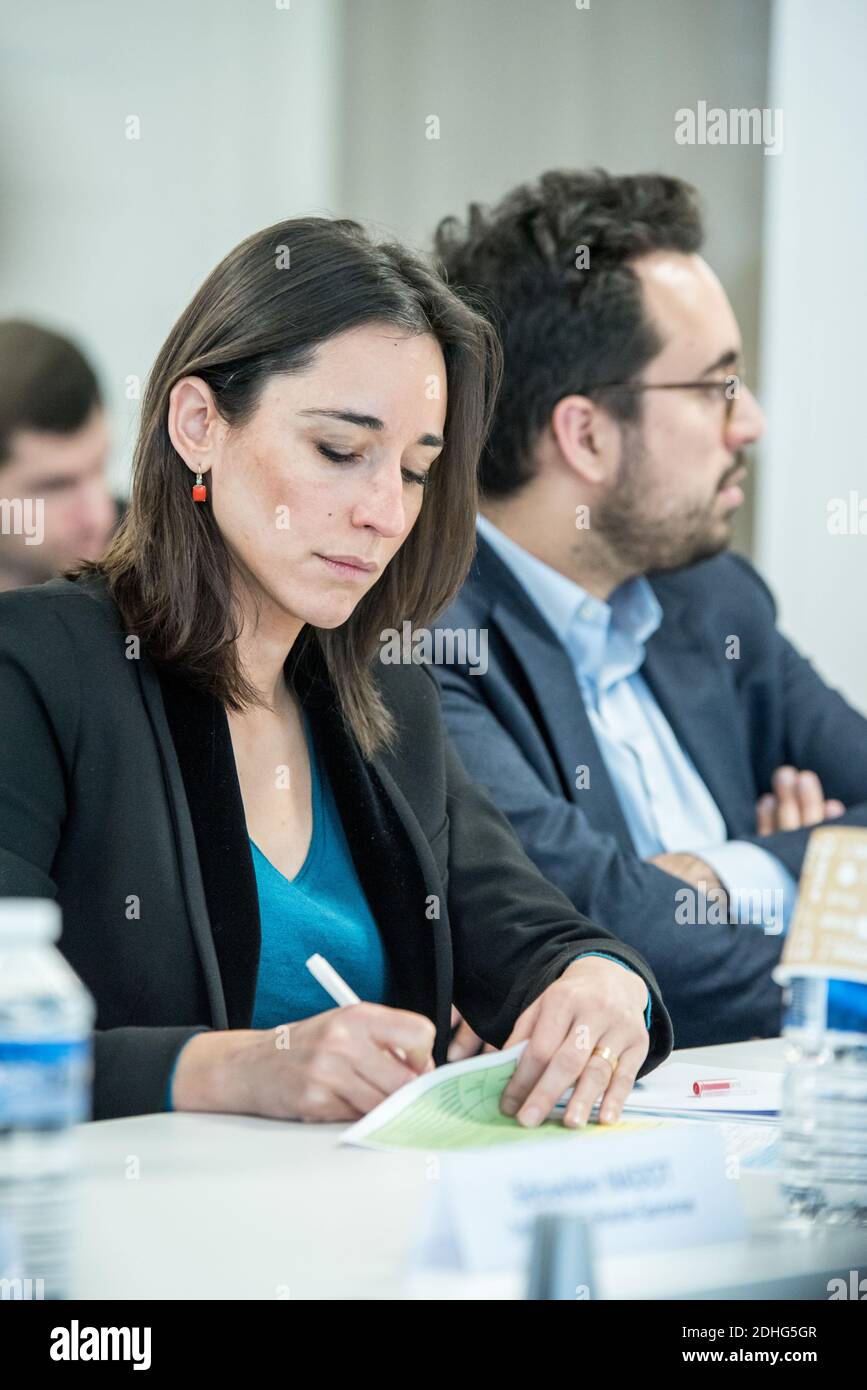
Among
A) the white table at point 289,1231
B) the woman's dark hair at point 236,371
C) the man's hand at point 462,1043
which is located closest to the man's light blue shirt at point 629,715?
the man's hand at point 462,1043

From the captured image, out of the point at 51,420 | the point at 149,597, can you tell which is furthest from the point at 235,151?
the point at 149,597

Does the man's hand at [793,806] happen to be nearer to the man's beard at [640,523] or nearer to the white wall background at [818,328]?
the man's beard at [640,523]

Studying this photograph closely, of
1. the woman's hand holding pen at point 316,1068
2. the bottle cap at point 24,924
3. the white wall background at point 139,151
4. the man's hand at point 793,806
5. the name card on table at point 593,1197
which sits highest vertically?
the white wall background at point 139,151

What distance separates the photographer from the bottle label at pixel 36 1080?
718 mm

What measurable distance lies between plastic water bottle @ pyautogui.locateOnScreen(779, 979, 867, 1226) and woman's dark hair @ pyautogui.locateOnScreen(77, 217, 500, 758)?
81 centimetres

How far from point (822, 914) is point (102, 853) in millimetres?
763

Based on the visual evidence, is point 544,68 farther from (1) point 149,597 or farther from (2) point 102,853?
(2) point 102,853

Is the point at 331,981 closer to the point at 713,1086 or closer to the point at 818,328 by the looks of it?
the point at 713,1086

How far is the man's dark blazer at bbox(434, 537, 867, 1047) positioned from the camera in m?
2.13

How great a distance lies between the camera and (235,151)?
4.31m

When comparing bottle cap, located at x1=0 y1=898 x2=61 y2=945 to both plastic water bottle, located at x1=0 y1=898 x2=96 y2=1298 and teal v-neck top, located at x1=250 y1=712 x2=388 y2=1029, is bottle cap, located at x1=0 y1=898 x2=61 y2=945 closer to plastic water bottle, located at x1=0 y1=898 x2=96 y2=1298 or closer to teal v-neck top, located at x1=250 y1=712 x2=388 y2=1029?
plastic water bottle, located at x1=0 y1=898 x2=96 y2=1298

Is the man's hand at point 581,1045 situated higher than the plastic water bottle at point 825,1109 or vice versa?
the plastic water bottle at point 825,1109

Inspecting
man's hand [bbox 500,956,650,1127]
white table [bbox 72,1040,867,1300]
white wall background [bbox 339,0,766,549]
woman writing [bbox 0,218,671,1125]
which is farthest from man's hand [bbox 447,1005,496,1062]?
white wall background [bbox 339,0,766,549]

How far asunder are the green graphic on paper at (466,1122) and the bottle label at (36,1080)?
16.5 inches
